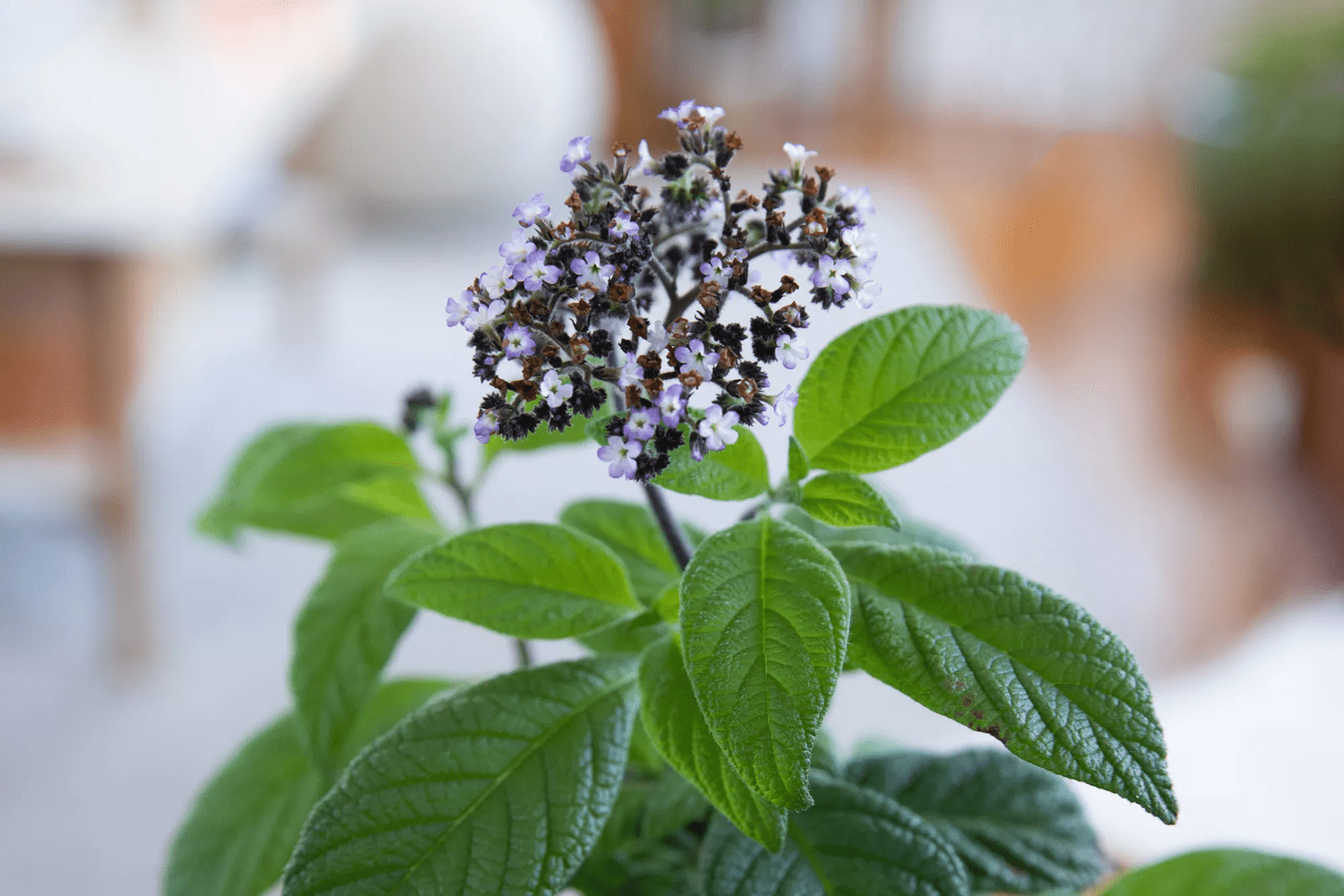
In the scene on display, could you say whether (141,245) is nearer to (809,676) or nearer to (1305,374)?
(809,676)

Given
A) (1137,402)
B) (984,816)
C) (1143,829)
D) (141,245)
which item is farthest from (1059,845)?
(1137,402)

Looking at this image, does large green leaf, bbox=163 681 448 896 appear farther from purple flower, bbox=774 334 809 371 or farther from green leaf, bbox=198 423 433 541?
purple flower, bbox=774 334 809 371

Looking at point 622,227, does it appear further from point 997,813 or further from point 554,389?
point 997,813

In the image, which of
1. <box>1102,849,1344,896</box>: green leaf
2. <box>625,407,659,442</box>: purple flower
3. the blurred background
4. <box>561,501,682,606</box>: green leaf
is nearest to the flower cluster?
<box>625,407,659,442</box>: purple flower

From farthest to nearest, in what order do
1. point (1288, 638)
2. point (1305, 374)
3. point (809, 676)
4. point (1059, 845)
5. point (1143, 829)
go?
point (1305, 374), point (1288, 638), point (1143, 829), point (1059, 845), point (809, 676)

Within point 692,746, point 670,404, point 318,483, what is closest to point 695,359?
point 670,404

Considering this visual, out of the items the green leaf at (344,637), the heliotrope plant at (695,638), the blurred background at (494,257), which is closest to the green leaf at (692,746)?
the heliotrope plant at (695,638)

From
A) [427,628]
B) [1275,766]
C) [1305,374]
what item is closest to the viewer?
[1275,766]
